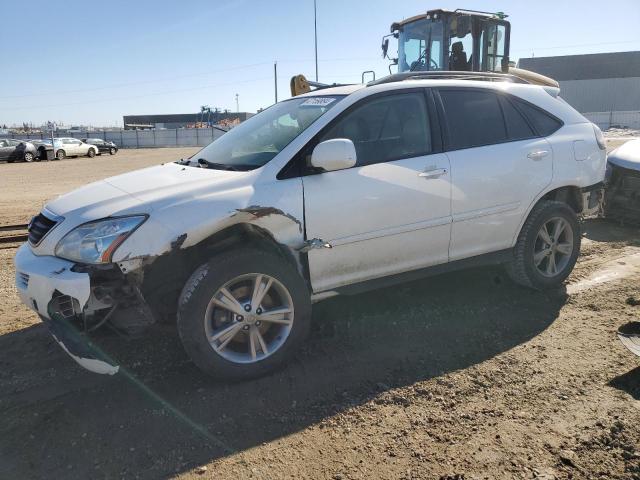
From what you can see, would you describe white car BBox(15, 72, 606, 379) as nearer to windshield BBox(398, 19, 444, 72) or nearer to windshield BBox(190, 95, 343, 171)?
windshield BBox(190, 95, 343, 171)

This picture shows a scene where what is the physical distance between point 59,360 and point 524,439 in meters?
3.16

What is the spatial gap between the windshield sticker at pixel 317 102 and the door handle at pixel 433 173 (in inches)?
34.9

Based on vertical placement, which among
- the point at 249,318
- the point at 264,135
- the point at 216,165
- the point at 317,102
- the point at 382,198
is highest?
the point at 317,102

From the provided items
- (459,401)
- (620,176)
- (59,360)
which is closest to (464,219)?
(459,401)

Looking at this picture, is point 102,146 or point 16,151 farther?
point 102,146

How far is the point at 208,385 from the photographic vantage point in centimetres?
321

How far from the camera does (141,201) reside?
10.0ft

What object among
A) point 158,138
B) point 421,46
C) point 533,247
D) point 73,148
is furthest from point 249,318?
point 158,138

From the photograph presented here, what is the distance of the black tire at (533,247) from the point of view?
4.39m

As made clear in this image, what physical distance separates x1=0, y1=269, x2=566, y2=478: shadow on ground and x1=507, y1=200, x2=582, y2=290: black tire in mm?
175

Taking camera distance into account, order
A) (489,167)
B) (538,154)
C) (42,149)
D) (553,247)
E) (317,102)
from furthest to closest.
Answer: (42,149) < (553,247) < (538,154) < (489,167) < (317,102)

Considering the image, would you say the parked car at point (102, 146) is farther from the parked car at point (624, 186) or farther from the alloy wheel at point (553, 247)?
the alloy wheel at point (553, 247)

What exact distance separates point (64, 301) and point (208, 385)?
3.38ft

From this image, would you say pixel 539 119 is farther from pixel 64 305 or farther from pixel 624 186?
pixel 64 305
